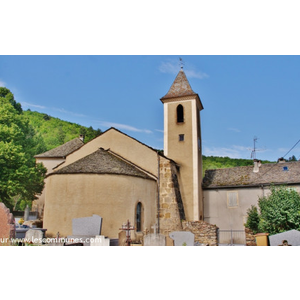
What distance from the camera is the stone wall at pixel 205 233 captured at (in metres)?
18.1

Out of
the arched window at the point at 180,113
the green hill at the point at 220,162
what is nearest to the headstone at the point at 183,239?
the arched window at the point at 180,113

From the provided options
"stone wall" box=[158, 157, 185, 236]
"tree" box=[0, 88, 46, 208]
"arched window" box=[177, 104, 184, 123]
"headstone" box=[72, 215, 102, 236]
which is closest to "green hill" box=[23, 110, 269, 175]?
"tree" box=[0, 88, 46, 208]

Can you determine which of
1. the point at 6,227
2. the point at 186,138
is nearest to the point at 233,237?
the point at 186,138

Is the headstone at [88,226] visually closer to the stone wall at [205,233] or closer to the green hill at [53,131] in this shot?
the stone wall at [205,233]

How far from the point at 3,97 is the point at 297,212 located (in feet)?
57.9

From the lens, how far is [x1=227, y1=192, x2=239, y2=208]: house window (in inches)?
881

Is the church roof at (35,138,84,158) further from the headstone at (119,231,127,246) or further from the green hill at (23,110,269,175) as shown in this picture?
the headstone at (119,231,127,246)

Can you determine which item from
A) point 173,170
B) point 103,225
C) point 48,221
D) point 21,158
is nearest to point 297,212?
point 173,170

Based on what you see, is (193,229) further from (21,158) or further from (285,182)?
(21,158)

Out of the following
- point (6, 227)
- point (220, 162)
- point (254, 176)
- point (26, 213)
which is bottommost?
point (6, 227)

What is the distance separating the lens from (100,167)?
17.5 meters

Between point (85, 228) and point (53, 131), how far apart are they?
35.0 ft

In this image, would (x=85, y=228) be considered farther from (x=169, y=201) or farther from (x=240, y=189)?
(x=240, y=189)

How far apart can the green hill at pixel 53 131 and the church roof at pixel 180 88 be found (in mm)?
6177
